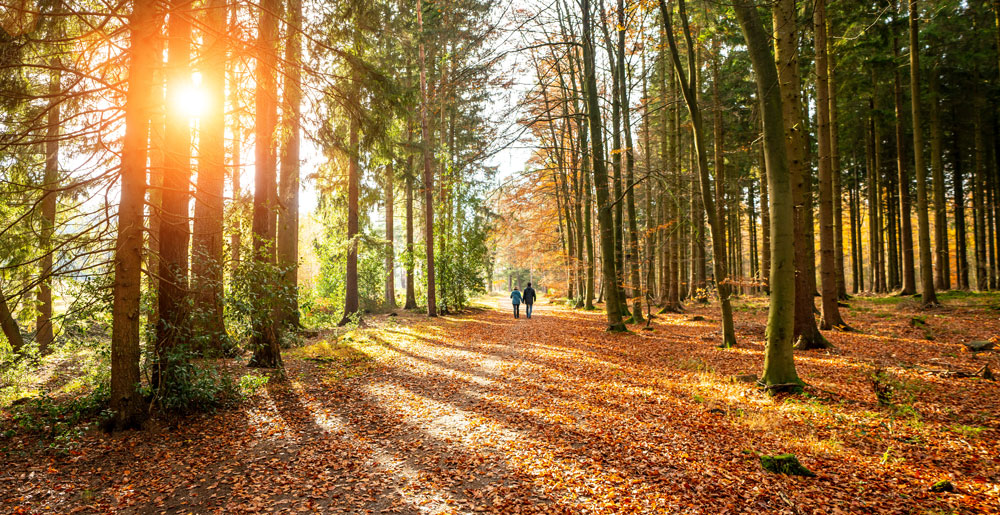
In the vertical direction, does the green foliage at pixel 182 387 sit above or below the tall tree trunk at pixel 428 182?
below

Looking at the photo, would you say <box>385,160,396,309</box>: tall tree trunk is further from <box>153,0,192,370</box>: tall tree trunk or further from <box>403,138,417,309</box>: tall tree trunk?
<box>153,0,192,370</box>: tall tree trunk

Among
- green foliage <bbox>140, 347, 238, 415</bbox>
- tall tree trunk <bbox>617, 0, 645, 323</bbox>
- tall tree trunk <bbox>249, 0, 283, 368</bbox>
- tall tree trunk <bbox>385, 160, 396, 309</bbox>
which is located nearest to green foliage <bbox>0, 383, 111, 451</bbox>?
green foliage <bbox>140, 347, 238, 415</bbox>

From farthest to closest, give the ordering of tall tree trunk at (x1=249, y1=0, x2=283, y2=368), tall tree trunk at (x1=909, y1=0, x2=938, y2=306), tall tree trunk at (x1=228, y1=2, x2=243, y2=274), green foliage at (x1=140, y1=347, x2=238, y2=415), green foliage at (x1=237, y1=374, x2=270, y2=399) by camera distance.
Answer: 1. tall tree trunk at (x1=909, y1=0, x2=938, y2=306)
2. tall tree trunk at (x1=228, y1=2, x2=243, y2=274)
3. tall tree trunk at (x1=249, y1=0, x2=283, y2=368)
4. green foliage at (x1=237, y1=374, x2=270, y2=399)
5. green foliage at (x1=140, y1=347, x2=238, y2=415)

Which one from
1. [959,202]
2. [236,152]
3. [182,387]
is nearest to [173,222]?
[182,387]

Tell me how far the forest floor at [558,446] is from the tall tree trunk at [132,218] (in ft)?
1.86

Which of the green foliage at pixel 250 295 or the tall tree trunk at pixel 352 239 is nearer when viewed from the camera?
the green foliage at pixel 250 295

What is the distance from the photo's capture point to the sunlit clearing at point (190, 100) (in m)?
5.41

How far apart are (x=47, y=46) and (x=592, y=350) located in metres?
11.3

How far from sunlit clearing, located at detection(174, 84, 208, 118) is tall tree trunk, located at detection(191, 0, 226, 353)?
0.13 metres

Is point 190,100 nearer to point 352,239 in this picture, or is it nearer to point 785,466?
point 785,466

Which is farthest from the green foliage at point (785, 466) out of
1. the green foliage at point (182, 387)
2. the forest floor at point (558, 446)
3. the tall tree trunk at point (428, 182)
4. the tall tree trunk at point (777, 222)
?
the tall tree trunk at point (428, 182)

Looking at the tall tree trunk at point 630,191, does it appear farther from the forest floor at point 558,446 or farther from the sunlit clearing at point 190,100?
the sunlit clearing at point 190,100

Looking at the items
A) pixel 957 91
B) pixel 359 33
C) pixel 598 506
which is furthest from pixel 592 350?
pixel 957 91

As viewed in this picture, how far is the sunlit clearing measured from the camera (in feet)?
17.8
